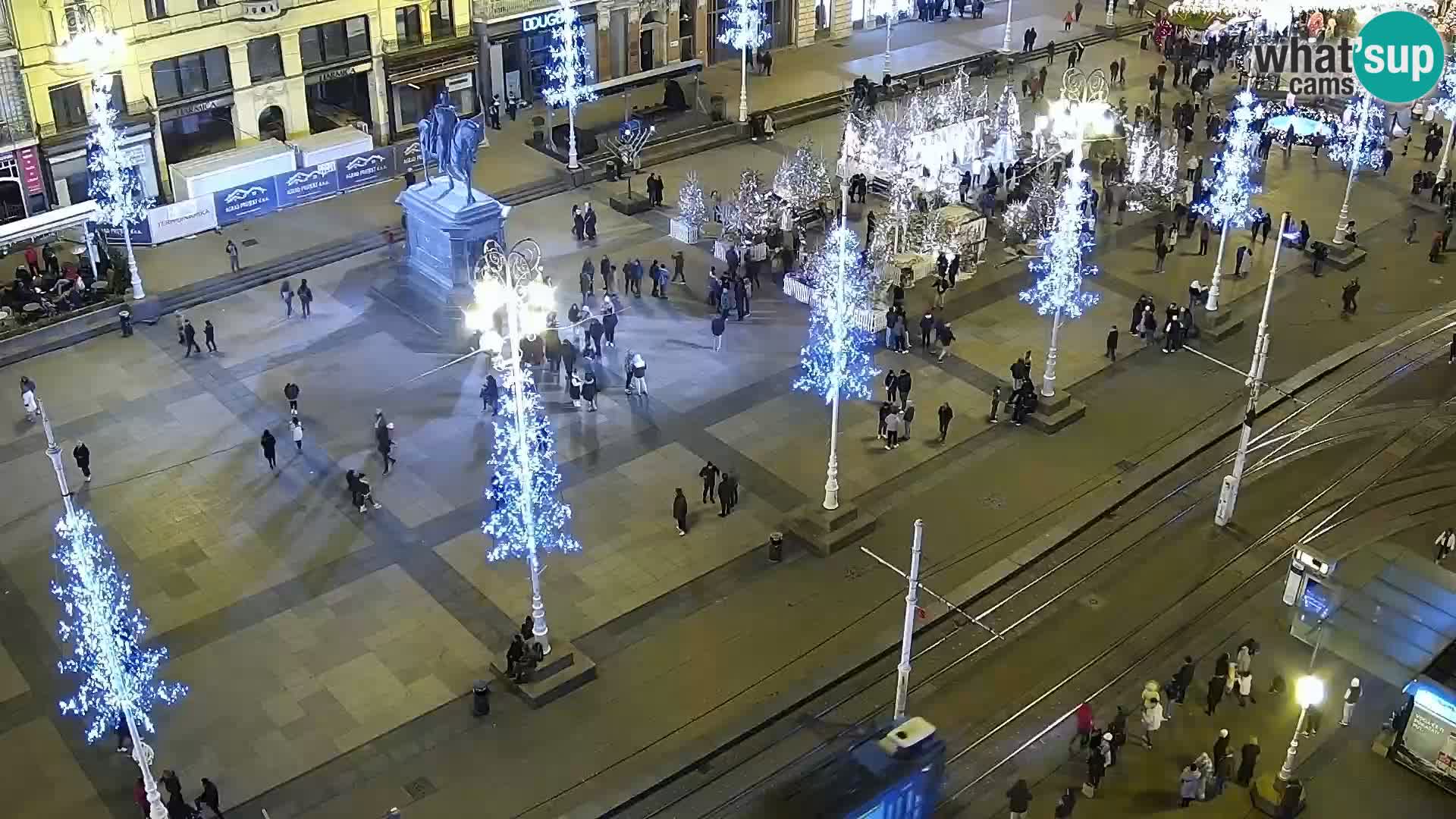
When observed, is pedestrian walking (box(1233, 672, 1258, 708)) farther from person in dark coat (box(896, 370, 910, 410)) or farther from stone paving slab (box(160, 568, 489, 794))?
stone paving slab (box(160, 568, 489, 794))

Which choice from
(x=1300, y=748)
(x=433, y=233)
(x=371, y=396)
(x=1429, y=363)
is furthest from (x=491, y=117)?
(x=1300, y=748)

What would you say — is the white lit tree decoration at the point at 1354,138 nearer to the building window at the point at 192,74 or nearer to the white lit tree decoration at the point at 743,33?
the white lit tree decoration at the point at 743,33

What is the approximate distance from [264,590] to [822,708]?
12.8 meters

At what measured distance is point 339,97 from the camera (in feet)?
180

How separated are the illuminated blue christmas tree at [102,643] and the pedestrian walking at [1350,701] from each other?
23.0 metres

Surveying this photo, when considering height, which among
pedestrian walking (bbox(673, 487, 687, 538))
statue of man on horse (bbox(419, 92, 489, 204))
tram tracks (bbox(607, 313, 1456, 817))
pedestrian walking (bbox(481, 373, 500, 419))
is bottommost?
tram tracks (bbox(607, 313, 1456, 817))

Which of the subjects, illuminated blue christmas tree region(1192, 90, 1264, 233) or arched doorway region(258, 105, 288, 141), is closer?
illuminated blue christmas tree region(1192, 90, 1264, 233)

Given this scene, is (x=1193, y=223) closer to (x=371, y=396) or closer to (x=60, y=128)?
(x=371, y=396)

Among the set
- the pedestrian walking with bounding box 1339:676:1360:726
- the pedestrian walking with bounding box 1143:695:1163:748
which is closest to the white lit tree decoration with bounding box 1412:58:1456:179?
the pedestrian walking with bounding box 1339:676:1360:726

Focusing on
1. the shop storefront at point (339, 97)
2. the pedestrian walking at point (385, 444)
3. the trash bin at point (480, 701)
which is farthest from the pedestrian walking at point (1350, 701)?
the shop storefront at point (339, 97)

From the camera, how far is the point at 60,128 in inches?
1854

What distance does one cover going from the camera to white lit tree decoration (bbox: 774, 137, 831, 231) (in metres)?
49.2

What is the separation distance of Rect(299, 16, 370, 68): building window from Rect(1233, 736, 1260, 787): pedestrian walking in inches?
1555

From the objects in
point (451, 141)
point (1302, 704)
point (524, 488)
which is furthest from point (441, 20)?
point (1302, 704)
